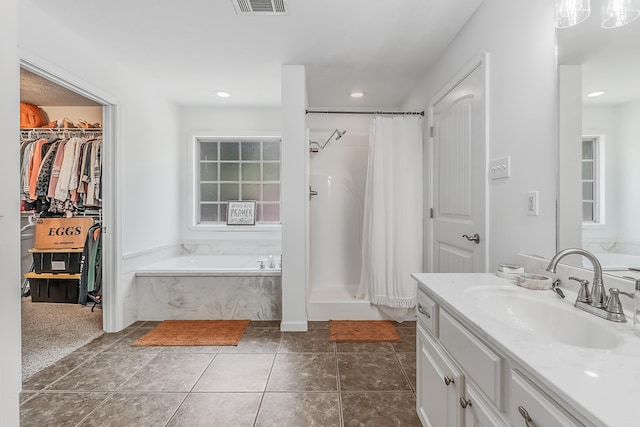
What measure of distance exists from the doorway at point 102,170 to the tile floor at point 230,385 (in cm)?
44

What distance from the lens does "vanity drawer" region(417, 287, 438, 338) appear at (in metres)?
1.26

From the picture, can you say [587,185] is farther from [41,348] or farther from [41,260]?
[41,260]

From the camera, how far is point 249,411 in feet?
5.41

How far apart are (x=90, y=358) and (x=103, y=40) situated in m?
2.35

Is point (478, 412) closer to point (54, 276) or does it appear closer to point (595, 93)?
point (595, 93)

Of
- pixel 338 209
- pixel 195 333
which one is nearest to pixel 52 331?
pixel 195 333

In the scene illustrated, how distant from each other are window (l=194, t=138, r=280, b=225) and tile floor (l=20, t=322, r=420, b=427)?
6.01 feet

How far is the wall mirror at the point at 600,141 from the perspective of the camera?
3.25ft

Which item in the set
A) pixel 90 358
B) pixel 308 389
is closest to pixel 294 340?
pixel 308 389

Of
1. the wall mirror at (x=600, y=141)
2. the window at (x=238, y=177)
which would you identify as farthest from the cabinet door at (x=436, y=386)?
the window at (x=238, y=177)

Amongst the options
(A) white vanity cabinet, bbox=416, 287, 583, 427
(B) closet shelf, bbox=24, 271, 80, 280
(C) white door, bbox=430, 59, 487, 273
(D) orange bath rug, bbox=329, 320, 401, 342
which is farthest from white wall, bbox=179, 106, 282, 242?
(A) white vanity cabinet, bbox=416, 287, 583, 427

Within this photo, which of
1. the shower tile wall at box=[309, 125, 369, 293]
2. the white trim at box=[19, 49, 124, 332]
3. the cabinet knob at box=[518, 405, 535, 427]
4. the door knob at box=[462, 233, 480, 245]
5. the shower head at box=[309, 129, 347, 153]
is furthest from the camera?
the shower tile wall at box=[309, 125, 369, 293]

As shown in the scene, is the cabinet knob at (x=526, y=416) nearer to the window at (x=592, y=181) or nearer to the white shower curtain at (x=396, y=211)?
the window at (x=592, y=181)

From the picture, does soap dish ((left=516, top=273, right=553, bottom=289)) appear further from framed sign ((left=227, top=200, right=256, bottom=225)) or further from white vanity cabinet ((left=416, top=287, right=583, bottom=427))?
framed sign ((left=227, top=200, right=256, bottom=225))
